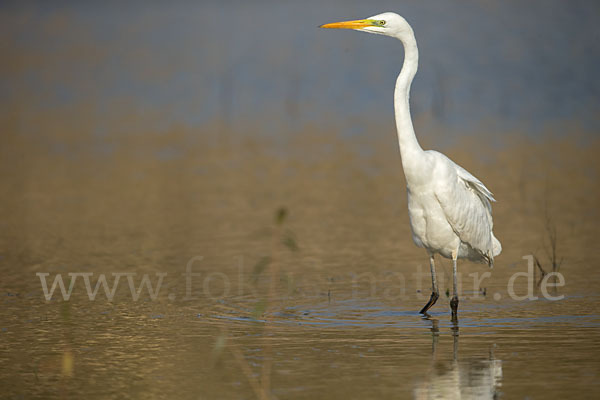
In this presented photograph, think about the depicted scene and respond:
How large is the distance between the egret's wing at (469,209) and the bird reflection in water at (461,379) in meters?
1.84

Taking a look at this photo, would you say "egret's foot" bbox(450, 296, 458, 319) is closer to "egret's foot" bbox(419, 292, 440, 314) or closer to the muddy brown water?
the muddy brown water

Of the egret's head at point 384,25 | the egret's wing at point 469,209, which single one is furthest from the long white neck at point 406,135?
the egret's head at point 384,25

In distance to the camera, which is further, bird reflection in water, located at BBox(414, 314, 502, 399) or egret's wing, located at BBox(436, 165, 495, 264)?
egret's wing, located at BBox(436, 165, 495, 264)

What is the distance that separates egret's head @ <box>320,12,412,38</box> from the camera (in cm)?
1013

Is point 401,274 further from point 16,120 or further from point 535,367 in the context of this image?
point 16,120

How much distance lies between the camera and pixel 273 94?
35656 millimetres

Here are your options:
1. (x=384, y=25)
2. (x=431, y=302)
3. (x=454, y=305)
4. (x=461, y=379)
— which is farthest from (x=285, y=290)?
(x=461, y=379)

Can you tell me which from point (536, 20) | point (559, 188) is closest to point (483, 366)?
point (559, 188)

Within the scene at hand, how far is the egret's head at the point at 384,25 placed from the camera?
10.1 metres

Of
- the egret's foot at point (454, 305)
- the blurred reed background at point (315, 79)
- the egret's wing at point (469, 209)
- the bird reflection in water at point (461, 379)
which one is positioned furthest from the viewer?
the blurred reed background at point (315, 79)

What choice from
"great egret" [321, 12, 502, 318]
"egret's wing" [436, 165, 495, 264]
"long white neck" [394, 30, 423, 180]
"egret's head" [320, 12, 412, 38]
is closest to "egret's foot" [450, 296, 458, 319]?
"great egret" [321, 12, 502, 318]

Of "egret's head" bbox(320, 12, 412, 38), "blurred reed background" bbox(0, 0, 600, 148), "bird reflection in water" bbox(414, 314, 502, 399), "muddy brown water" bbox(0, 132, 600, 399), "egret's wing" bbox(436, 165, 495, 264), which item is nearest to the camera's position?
"bird reflection in water" bbox(414, 314, 502, 399)

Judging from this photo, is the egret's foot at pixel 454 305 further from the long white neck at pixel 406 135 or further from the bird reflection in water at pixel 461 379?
the bird reflection in water at pixel 461 379

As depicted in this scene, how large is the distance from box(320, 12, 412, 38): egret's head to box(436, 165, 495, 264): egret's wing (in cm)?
133
